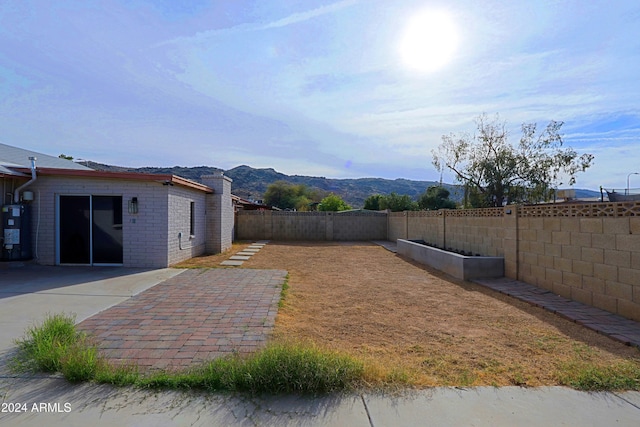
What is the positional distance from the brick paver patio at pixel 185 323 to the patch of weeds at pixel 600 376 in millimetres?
3085

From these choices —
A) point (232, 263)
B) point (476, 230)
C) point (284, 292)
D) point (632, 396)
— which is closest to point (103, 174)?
point (232, 263)

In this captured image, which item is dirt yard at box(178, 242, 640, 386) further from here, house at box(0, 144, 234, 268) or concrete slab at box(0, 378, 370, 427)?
house at box(0, 144, 234, 268)

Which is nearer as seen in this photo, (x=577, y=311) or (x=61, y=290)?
(x=577, y=311)

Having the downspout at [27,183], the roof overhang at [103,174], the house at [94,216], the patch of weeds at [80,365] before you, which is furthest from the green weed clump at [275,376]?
the downspout at [27,183]

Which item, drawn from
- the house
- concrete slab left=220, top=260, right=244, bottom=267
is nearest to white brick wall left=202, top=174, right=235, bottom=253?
concrete slab left=220, top=260, right=244, bottom=267

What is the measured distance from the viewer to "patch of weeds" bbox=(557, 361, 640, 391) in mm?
3037

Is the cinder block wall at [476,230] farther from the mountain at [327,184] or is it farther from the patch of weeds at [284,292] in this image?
the mountain at [327,184]

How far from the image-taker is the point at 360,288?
7293mm

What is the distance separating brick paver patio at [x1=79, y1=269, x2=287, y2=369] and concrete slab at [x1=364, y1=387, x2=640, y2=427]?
1.73 metres

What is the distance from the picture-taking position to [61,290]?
633cm

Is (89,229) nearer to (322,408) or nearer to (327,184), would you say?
(322,408)

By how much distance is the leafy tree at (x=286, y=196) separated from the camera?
173 feet

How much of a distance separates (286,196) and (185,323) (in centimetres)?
5047

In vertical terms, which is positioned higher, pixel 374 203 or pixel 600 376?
pixel 374 203
